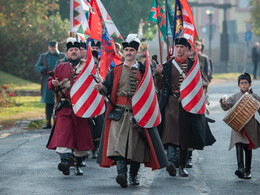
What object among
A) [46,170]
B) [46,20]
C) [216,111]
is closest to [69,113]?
[46,170]

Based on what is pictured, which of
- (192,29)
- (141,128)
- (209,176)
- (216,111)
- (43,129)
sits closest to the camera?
(141,128)

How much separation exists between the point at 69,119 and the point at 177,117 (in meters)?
1.45

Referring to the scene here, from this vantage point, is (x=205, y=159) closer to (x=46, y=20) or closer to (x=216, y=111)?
(x=216, y=111)

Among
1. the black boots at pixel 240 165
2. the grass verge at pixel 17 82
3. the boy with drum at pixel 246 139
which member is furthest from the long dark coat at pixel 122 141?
the grass verge at pixel 17 82

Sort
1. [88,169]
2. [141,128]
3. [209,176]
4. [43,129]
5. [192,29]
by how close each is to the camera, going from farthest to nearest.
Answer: [43,129] < [192,29] < [88,169] < [209,176] < [141,128]

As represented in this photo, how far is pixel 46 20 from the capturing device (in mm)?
30812

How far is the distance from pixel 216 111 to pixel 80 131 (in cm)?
994

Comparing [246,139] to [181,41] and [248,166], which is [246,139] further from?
[181,41]

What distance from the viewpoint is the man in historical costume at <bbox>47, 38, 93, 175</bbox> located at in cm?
969

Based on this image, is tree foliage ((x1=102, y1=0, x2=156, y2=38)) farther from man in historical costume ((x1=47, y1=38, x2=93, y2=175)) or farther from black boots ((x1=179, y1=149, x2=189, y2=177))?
black boots ((x1=179, y1=149, x2=189, y2=177))

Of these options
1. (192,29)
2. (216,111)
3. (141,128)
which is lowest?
(216,111)

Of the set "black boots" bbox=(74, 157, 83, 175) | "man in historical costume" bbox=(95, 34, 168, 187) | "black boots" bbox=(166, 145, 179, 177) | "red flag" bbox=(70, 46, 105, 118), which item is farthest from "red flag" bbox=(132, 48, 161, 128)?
"black boots" bbox=(74, 157, 83, 175)

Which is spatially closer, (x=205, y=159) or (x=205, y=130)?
(x=205, y=130)

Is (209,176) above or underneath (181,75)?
underneath
